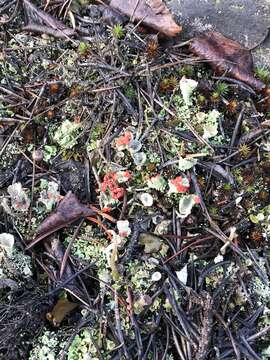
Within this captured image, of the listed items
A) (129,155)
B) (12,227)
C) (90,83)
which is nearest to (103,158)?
(129,155)

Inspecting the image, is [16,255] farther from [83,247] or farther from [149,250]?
[149,250]

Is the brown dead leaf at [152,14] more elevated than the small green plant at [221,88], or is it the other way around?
the brown dead leaf at [152,14]

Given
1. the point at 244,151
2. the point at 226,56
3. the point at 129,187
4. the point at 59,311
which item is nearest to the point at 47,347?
the point at 59,311

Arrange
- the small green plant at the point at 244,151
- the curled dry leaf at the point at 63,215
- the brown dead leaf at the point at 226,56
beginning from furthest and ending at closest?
the brown dead leaf at the point at 226,56 < the small green plant at the point at 244,151 < the curled dry leaf at the point at 63,215

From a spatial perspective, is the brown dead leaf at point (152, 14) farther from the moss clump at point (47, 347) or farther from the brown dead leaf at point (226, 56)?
the moss clump at point (47, 347)

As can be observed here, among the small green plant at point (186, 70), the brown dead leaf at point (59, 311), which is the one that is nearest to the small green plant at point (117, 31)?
the small green plant at point (186, 70)

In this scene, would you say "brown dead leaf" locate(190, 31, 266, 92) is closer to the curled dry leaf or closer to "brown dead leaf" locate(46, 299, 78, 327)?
the curled dry leaf

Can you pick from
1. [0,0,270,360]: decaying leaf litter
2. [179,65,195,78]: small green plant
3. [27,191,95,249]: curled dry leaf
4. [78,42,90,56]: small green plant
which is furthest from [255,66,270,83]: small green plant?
[27,191,95,249]: curled dry leaf

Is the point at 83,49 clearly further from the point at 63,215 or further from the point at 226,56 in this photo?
the point at 63,215
